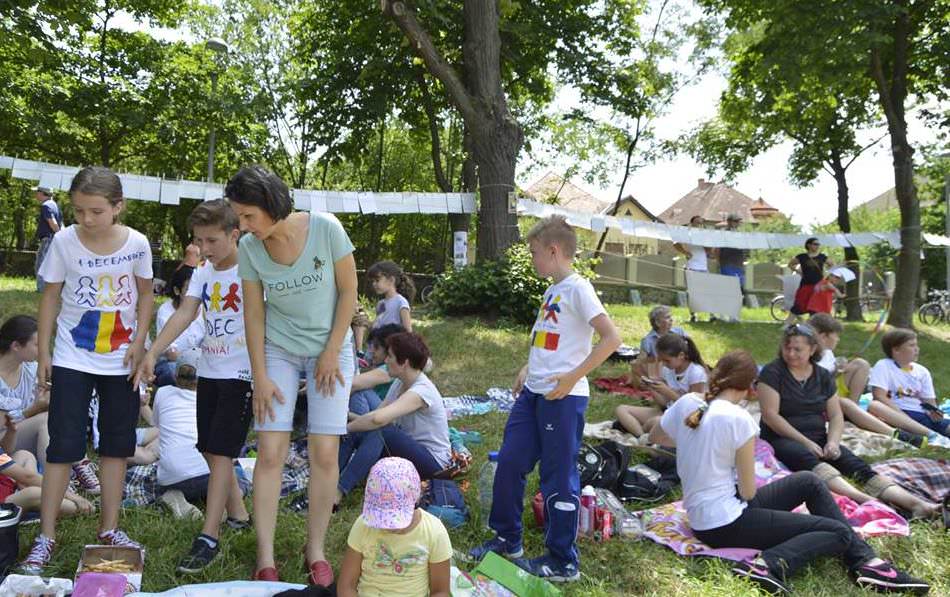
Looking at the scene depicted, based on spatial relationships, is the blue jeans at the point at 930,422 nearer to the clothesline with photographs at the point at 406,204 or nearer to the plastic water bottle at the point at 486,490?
the plastic water bottle at the point at 486,490

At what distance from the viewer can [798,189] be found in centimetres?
1870

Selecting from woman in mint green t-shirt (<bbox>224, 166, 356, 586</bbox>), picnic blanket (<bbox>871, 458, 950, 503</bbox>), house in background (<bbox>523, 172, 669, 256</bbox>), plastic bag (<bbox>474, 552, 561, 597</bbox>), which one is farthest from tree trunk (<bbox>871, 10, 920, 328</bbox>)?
woman in mint green t-shirt (<bbox>224, 166, 356, 586</bbox>)

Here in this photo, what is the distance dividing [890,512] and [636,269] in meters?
21.4

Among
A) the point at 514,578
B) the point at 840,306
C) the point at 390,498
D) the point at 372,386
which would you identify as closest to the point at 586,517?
the point at 514,578

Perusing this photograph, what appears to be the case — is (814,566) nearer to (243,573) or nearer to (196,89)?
(243,573)

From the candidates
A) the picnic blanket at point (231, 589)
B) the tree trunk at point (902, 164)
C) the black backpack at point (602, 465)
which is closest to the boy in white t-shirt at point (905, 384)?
the black backpack at point (602, 465)

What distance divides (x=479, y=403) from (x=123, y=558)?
3.92m

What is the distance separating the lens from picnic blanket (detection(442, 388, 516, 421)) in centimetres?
606

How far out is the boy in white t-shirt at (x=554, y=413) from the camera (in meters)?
3.00

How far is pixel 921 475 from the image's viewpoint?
4195 millimetres

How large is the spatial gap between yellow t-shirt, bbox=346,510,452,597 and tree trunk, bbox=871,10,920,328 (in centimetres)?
1210

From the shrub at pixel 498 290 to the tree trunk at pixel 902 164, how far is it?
5.87m

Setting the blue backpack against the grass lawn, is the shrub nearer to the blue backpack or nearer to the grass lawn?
the grass lawn

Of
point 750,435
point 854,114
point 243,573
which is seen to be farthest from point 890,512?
point 854,114
